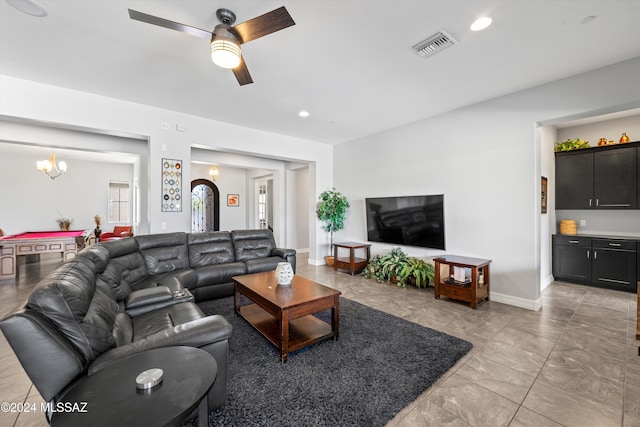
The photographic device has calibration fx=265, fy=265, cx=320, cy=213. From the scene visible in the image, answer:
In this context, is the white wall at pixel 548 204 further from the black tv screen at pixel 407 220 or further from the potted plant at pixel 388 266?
the potted plant at pixel 388 266

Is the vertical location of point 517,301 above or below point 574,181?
below

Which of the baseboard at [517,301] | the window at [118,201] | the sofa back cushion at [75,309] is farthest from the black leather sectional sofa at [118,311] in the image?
the window at [118,201]

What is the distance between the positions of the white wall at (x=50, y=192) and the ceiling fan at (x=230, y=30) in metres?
7.23

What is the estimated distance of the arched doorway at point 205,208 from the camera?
8.59 meters

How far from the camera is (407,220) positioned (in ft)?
16.1

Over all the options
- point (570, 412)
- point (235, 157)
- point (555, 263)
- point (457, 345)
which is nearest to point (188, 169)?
point (235, 157)

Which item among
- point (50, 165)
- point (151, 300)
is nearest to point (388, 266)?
point (151, 300)

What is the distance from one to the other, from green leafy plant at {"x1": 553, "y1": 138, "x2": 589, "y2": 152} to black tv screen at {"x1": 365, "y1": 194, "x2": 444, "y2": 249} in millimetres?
2630

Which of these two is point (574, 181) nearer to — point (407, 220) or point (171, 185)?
point (407, 220)

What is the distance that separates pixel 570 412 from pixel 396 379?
1.10m

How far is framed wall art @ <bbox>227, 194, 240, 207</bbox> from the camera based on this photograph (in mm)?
8907

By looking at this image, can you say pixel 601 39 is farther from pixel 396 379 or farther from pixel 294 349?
pixel 294 349

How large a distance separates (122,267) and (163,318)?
4.43ft

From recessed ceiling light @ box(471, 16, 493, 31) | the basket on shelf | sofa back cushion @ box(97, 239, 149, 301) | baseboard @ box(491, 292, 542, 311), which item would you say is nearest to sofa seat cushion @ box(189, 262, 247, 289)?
sofa back cushion @ box(97, 239, 149, 301)
